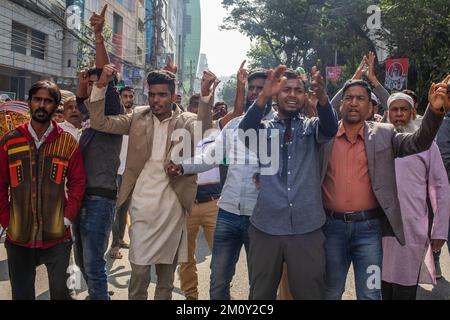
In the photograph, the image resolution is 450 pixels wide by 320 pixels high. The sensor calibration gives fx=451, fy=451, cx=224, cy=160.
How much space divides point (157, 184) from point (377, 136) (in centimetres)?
160

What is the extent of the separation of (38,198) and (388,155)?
7.93 feet

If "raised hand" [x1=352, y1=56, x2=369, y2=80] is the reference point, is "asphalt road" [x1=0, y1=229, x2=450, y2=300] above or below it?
below

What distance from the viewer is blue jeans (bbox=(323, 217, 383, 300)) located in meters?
2.93

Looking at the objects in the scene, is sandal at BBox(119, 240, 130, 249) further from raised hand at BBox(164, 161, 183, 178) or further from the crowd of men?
raised hand at BBox(164, 161, 183, 178)

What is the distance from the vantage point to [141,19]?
127 ft

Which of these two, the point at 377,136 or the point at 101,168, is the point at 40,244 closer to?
the point at 101,168

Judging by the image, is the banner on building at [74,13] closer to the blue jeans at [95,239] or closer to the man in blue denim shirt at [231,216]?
the blue jeans at [95,239]

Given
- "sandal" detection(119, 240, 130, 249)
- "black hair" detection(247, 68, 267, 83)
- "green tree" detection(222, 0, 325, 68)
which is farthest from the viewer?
"green tree" detection(222, 0, 325, 68)

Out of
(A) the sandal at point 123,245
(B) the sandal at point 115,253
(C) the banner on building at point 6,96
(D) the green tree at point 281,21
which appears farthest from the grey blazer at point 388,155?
(D) the green tree at point 281,21

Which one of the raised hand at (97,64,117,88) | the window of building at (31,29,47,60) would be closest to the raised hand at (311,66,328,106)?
the raised hand at (97,64,117,88)

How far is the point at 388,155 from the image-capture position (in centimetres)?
306

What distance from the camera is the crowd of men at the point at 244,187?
2.86 m

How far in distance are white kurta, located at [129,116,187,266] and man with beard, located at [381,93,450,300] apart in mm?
1640

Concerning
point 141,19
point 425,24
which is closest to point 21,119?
point 425,24
